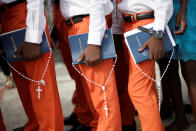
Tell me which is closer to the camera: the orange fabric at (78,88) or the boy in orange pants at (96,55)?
the boy in orange pants at (96,55)

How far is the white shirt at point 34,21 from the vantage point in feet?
5.90

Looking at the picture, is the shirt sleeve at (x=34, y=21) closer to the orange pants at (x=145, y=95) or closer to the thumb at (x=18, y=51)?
the thumb at (x=18, y=51)

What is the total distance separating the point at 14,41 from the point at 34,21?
243 millimetres

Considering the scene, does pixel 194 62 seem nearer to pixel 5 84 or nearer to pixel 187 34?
pixel 187 34

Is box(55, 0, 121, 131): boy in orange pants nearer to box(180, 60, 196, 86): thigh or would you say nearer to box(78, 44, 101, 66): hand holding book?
box(78, 44, 101, 66): hand holding book

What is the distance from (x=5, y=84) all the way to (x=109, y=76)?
2.77 m

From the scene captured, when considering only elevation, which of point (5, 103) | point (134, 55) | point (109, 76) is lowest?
point (5, 103)

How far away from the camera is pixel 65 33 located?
241cm

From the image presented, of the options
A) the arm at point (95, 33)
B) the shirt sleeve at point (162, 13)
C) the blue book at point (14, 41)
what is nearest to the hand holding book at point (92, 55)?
the arm at point (95, 33)

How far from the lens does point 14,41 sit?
1911 millimetres

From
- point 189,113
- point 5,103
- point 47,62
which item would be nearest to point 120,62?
point 47,62

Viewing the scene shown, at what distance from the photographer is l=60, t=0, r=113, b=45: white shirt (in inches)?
67.7

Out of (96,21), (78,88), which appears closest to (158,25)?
(96,21)

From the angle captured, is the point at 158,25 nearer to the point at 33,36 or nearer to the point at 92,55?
the point at 92,55
